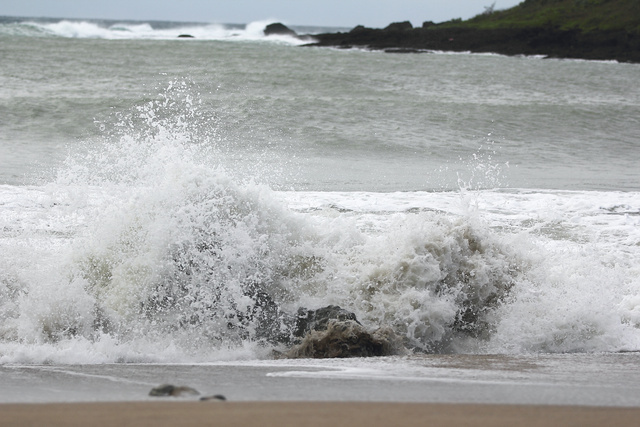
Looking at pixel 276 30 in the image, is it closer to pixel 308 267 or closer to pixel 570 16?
pixel 570 16

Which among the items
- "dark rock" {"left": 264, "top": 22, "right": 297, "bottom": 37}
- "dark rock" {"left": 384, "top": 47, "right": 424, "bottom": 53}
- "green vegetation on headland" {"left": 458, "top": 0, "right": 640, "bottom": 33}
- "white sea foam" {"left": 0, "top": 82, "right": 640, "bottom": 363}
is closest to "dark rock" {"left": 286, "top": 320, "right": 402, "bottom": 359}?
"white sea foam" {"left": 0, "top": 82, "right": 640, "bottom": 363}

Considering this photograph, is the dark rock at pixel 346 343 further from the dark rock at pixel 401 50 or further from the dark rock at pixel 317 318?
the dark rock at pixel 401 50

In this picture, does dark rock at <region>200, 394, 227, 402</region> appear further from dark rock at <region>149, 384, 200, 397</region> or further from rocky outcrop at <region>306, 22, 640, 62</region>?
rocky outcrop at <region>306, 22, 640, 62</region>

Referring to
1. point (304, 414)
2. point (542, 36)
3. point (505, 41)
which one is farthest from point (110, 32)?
point (304, 414)

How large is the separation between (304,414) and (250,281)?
2501 millimetres

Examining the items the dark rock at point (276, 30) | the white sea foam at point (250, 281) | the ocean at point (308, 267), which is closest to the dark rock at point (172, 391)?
the ocean at point (308, 267)

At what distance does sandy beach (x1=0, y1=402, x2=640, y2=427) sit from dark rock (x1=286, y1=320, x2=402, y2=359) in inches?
55.9

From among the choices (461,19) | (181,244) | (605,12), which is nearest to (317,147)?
(181,244)

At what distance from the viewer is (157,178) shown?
596cm

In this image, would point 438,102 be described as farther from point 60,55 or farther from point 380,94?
point 60,55

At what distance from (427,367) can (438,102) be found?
17075 millimetres

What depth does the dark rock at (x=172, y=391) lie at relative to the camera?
3217 mm

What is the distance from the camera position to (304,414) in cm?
294

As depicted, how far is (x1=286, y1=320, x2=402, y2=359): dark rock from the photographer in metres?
Answer: 4.59
